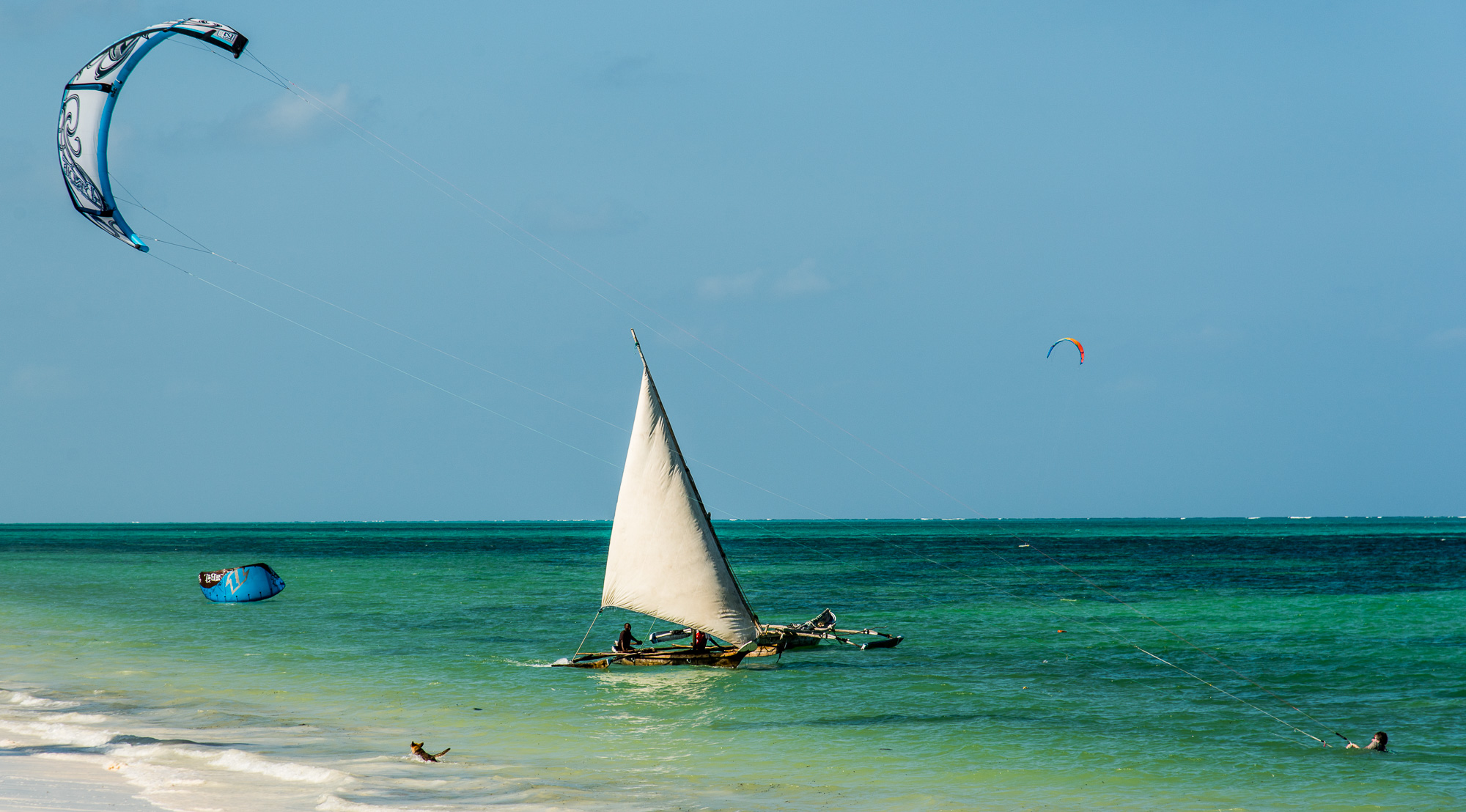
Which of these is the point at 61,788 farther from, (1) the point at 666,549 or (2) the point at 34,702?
(1) the point at 666,549

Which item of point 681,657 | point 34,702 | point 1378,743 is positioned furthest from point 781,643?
point 34,702

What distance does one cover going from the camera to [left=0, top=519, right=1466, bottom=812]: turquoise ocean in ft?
52.3

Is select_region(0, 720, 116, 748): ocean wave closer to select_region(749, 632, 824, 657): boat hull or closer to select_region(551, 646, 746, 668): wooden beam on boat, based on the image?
select_region(551, 646, 746, 668): wooden beam on boat

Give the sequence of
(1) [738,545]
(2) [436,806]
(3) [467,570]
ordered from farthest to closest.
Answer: (1) [738,545], (3) [467,570], (2) [436,806]

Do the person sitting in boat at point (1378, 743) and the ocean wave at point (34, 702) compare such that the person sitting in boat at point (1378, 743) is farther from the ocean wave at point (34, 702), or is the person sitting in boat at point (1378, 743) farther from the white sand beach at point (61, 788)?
the ocean wave at point (34, 702)

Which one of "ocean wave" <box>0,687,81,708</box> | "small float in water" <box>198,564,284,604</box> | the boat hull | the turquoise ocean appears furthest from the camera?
"small float in water" <box>198,564,284,604</box>

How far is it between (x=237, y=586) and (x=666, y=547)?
31.5m

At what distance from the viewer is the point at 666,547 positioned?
2498cm

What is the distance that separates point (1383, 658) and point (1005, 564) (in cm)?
5704

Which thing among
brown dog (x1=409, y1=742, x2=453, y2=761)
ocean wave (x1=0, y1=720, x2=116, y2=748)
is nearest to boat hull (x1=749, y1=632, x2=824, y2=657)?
brown dog (x1=409, y1=742, x2=453, y2=761)

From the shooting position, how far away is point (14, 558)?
9488cm

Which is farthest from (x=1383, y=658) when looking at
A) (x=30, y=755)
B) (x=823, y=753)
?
(x=30, y=755)

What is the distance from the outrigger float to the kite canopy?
1111 centimetres

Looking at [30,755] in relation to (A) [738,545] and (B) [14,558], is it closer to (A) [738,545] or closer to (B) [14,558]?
(B) [14,558]
